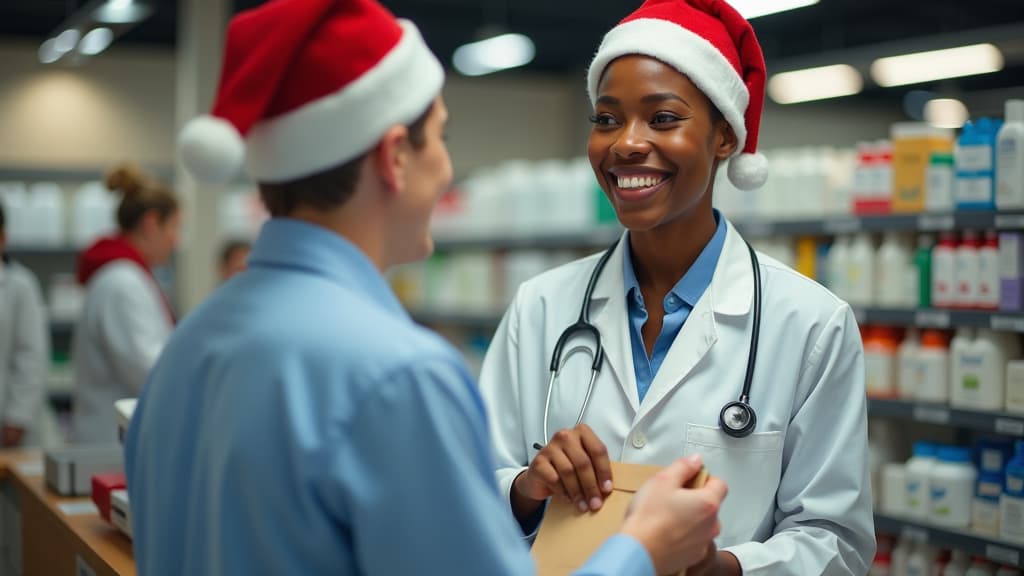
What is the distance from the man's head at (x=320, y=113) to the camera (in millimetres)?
1152

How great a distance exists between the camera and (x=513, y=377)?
2006mm

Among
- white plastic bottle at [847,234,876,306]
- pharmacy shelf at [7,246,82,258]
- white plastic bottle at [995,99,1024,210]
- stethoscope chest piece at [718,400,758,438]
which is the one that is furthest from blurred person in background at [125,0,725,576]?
pharmacy shelf at [7,246,82,258]

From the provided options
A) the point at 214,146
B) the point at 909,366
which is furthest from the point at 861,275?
the point at 214,146

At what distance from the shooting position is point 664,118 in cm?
188

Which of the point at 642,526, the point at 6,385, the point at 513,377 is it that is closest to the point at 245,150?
the point at 642,526

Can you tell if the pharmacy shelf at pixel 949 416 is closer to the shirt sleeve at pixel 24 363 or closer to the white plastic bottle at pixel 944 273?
the white plastic bottle at pixel 944 273

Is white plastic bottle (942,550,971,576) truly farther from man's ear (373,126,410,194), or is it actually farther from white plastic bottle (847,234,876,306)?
man's ear (373,126,410,194)

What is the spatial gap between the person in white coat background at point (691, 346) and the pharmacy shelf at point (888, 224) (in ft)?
5.41

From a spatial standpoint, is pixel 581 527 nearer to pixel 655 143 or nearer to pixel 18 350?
pixel 655 143

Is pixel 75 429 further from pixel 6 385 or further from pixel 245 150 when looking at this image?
pixel 245 150

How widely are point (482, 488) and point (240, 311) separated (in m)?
0.33

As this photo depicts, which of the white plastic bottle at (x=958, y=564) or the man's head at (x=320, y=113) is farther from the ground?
the man's head at (x=320, y=113)

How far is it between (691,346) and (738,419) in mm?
160

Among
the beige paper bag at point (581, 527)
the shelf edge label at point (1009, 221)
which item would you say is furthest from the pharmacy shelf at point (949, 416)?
the beige paper bag at point (581, 527)
